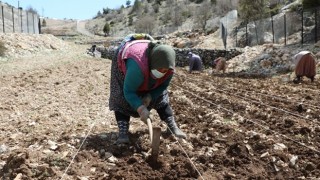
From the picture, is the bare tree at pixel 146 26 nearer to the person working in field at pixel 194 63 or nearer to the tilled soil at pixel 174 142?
the person working in field at pixel 194 63

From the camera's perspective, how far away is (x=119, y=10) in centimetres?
10494

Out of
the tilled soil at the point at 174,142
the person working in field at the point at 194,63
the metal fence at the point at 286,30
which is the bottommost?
the tilled soil at the point at 174,142

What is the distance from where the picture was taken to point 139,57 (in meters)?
4.55

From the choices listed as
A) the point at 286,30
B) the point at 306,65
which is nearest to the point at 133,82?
the point at 306,65

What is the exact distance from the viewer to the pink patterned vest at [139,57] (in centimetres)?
454

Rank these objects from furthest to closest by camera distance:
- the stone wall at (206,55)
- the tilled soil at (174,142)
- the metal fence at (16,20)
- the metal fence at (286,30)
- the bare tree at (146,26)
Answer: the bare tree at (146,26), the metal fence at (16,20), the stone wall at (206,55), the metal fence at (286,30), the tilled soil at (174,142)

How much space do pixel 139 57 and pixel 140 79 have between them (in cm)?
22

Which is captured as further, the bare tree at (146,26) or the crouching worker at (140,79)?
the bare tree at (146,26)

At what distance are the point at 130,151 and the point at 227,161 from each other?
1014 mm

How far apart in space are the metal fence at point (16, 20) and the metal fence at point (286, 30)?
15.7 meters

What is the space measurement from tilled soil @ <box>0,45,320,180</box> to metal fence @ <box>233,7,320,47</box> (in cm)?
1508

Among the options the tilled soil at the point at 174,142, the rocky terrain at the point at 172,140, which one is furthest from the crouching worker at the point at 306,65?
the tilled soil at the point at 174,142

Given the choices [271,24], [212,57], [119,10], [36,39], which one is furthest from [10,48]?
[119,10]

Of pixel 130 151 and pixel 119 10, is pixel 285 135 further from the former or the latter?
pixel 119 10
